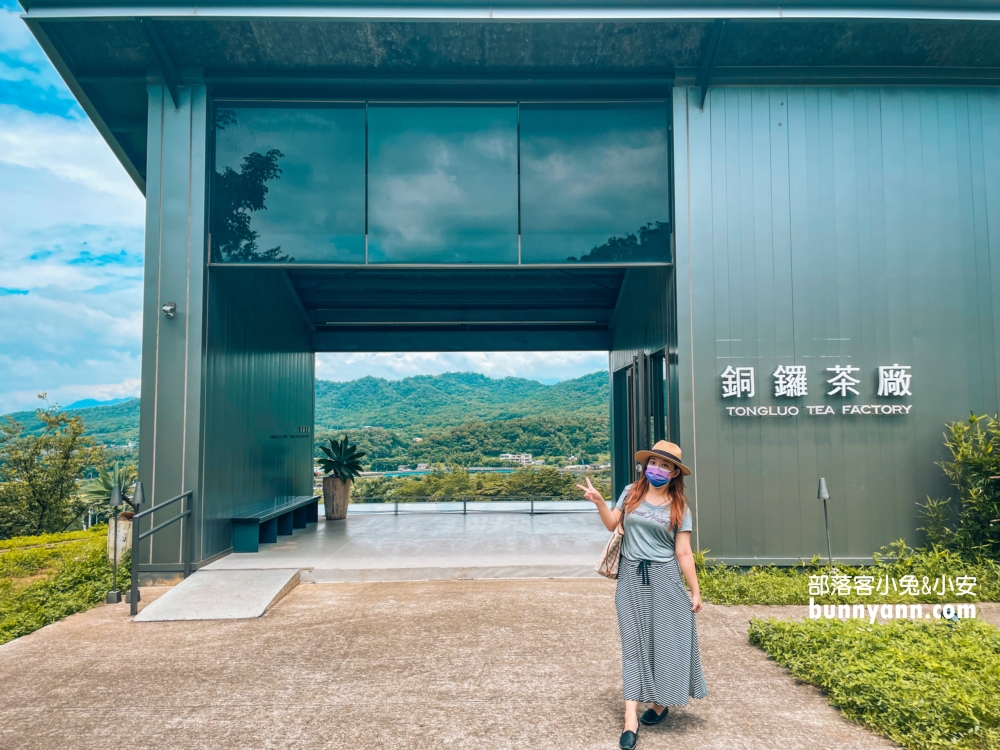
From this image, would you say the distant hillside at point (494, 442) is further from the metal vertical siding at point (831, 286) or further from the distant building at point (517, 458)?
the metal vertical siding at point (831, 286)

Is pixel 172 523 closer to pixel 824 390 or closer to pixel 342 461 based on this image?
pixel 342 461

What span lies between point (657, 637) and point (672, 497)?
66 centimetres

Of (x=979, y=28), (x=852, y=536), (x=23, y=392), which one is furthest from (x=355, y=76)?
(x=23, y=392)

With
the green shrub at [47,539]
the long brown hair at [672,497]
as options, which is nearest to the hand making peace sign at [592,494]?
the long brown hair at [672,497]

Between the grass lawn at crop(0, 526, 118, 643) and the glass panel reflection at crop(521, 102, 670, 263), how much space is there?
5.07 meters

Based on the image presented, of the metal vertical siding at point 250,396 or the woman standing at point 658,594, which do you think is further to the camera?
the metal vertical siding at point 250,396

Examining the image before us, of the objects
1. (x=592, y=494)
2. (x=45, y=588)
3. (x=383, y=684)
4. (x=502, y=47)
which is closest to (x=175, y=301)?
(x=45, y=588)

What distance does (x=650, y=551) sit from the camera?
3387 millimetres

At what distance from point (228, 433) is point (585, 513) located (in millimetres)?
6456

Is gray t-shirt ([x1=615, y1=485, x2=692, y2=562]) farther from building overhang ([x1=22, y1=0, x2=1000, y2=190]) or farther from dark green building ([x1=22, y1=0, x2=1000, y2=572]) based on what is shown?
building overhang ([x1=22, y1=0, x2=1000, y2=190])

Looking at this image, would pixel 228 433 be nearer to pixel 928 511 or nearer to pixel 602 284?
pixel 602 284

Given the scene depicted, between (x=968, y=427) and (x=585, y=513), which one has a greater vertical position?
(x=968, y=427)

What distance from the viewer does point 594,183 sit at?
7.32 metres

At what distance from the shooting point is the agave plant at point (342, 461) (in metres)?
11.6
